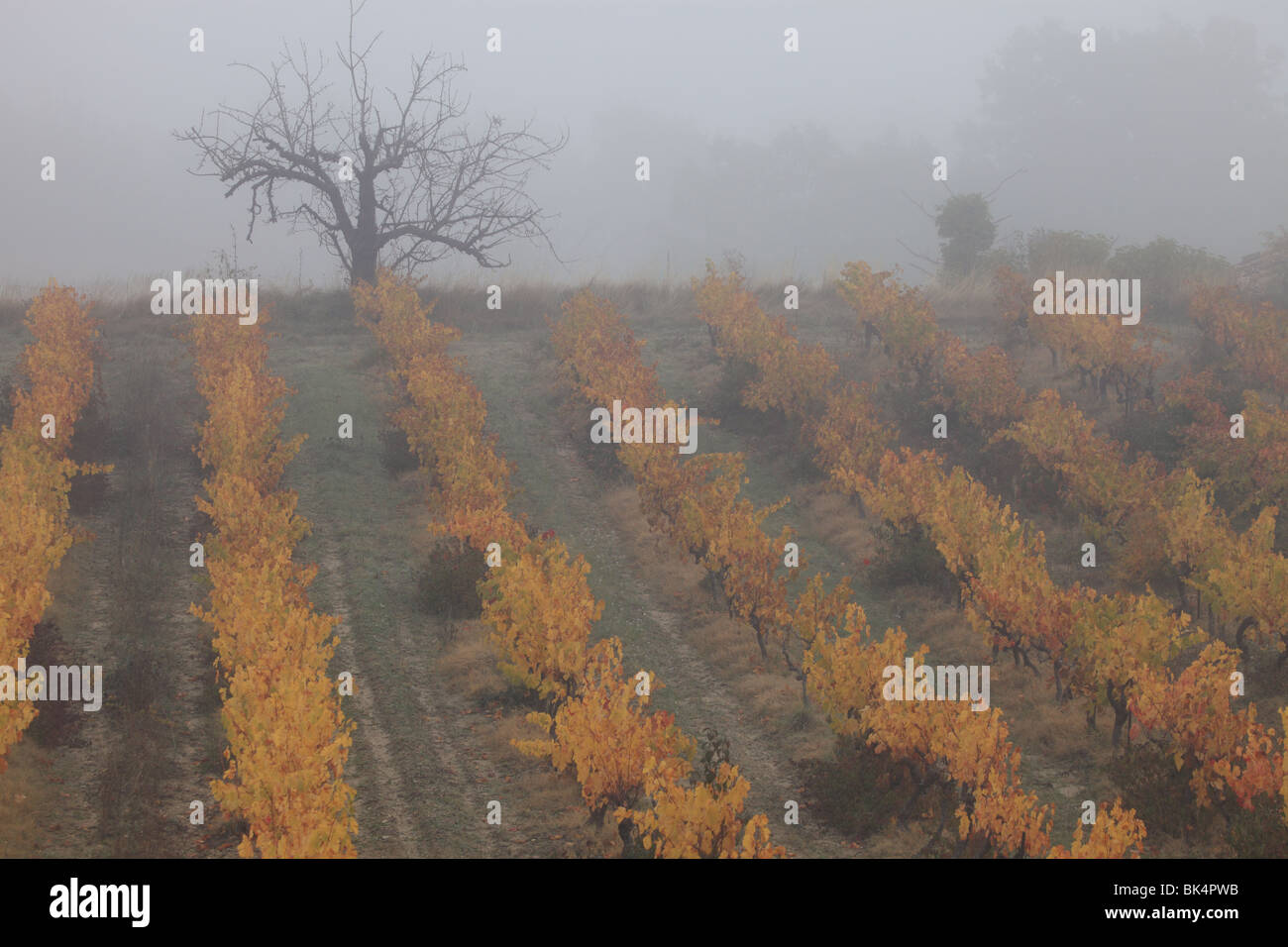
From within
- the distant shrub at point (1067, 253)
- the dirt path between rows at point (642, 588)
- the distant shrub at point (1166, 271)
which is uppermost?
the distant shrub at point (1067, 253)

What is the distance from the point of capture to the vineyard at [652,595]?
28.3 feet

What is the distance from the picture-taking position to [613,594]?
1468 centimetres

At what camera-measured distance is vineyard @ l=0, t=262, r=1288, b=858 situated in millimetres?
8617

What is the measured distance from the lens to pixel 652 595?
48.5 feet

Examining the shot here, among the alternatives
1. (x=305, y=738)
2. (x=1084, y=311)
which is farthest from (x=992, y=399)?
(x=305, y=738)

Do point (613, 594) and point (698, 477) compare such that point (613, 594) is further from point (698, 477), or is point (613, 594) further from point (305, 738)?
point (305, 738)

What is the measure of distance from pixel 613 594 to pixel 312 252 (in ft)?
326

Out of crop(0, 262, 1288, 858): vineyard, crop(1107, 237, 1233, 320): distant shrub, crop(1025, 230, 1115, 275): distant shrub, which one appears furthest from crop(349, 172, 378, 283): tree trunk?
crop(1107, 237, 1233, 320): distant shrub

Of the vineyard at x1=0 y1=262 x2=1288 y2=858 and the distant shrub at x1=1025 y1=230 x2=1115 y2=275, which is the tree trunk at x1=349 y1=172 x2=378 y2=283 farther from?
the distant shrub at x1=1025 y1=230 x2=1115 y2=275

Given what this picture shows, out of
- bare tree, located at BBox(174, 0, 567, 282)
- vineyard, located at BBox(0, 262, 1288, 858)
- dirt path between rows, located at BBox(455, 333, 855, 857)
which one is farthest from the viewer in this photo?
bare tree, located at BBox(174, 0, 567, 282)

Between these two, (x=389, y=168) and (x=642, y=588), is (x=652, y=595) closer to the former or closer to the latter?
(x=642, y=588)

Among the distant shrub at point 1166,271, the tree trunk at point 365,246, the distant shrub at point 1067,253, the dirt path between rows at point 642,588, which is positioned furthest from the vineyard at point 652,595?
the distant shrub at point 1067,253

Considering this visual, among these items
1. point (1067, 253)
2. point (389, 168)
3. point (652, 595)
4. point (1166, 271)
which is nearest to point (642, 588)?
point (652, 595)

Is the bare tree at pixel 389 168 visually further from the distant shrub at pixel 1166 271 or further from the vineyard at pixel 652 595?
the distant shrub at pixel 1166 271
